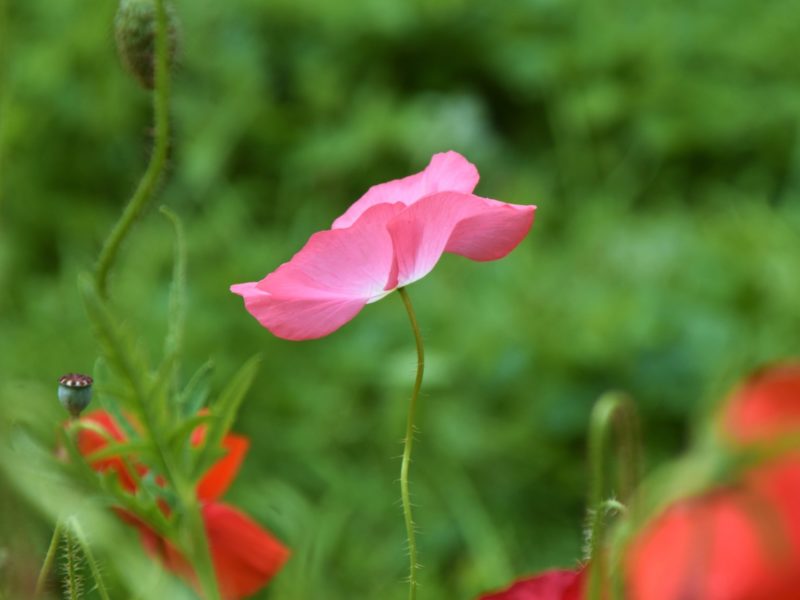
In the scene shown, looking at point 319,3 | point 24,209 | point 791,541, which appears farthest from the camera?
point 319,3

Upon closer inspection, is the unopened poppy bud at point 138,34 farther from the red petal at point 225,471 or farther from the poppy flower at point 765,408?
the poppy flower at point 765,408

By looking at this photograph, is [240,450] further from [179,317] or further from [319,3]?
[319,3]

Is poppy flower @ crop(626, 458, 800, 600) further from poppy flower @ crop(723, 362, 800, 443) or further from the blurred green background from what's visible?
the blurred green background

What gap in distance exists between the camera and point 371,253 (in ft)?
1.16

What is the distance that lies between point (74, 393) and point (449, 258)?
1487 millimetres

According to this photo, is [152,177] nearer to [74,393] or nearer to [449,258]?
[74,393]

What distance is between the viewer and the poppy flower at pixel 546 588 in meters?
0.30

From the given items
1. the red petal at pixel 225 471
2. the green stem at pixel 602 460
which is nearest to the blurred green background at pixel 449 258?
the red petal at pixel 225 471

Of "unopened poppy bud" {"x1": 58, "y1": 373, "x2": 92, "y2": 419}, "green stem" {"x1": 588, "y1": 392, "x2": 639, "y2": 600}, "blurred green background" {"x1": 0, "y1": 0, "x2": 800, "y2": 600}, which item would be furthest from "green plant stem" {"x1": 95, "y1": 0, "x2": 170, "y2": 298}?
"blurred green background" {"x1": 0, "y1": 0, "x2": 800, "y2": 600}

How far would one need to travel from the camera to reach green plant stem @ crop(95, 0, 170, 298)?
331 millimetres

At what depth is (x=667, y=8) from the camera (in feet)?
7.69

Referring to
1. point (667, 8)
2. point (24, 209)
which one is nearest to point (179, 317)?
point (24, 209)

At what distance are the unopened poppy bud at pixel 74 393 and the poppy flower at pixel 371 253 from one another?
0.14ft

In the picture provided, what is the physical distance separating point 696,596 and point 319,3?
2.01 meters
